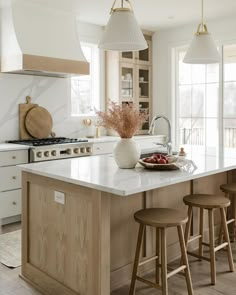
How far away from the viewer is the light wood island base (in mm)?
2242

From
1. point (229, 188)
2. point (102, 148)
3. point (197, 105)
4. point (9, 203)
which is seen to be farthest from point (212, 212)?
point (197, 105)

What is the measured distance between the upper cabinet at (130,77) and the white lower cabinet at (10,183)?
2.01m

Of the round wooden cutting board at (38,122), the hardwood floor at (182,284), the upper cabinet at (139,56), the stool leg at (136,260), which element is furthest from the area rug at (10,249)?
the upper cabinet at (139,56)

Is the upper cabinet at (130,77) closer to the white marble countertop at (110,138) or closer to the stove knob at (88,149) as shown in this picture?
the white marble countertop at (110,138)

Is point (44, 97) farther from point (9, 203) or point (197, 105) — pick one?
point (197, 105)

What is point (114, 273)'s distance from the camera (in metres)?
2.69

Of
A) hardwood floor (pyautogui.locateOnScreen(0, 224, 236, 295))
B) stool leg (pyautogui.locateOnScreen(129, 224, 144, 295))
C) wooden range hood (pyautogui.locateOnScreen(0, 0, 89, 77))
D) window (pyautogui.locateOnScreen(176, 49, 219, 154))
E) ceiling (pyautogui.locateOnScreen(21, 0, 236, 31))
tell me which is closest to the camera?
stool leg (pyautogui.locateOnScreen(129, 224, 144, 295))

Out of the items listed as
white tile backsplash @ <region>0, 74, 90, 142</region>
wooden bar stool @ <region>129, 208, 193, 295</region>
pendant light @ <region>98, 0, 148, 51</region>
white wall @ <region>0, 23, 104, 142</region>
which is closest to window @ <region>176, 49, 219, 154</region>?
white wall @ <region>0, 23, 104, 142</region>

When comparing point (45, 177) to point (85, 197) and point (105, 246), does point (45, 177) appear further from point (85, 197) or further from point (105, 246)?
point (105, 246)

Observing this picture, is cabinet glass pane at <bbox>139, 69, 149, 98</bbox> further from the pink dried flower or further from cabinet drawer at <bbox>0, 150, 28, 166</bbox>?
the pink dried flower

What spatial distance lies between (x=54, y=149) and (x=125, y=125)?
195cm

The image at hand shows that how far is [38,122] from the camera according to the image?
5.06 m

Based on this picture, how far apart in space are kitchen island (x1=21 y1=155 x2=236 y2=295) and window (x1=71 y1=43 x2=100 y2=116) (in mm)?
2789

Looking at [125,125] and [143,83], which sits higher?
[143,83]
